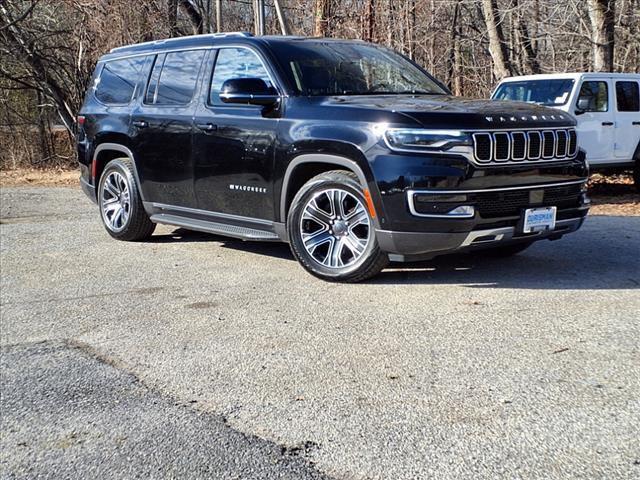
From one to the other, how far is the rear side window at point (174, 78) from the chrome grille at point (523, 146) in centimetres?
296

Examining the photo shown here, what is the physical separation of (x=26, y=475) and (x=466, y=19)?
21509 mm

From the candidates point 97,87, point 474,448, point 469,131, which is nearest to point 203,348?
point 474,448

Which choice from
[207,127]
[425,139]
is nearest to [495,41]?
[207,127]

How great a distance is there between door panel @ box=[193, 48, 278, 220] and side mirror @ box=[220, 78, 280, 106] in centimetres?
14

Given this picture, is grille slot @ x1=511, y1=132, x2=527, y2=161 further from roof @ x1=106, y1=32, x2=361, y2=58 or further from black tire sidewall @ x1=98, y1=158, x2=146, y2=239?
black tire sidewall @ x1=98, y1=158, x2=146, y2=239

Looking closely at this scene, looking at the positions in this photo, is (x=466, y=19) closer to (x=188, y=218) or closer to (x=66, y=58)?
(x=66, y=58)

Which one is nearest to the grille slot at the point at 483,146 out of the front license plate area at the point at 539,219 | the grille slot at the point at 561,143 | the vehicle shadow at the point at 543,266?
the front license plate area at the point at 539,219

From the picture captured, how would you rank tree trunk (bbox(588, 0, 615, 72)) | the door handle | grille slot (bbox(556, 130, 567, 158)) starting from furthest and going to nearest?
tree trunk (bbox(588, 0, 615, 72)) < the door handle < grille slot (bbox(556, 130, 567, 158))

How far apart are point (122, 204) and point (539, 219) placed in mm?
4437

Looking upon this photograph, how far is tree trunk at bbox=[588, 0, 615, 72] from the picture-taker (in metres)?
14.4

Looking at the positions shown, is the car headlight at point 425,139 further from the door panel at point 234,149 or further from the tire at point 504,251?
the tire at point 504,251

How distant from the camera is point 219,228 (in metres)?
6.62

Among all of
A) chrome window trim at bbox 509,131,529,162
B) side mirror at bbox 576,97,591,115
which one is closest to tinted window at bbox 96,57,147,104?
chrome window trim at bbox 509,131,529,162

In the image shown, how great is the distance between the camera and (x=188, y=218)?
23.0ft
